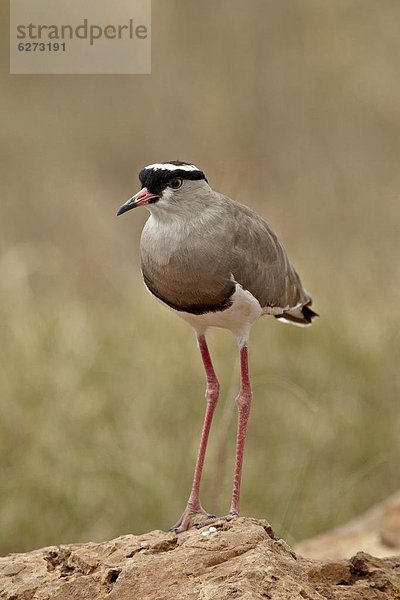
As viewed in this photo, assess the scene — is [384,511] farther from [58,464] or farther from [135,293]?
[135,293]

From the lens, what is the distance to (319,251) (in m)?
11.5

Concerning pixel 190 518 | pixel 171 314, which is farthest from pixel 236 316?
pixel 171 314

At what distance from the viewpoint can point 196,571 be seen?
399 centimetres

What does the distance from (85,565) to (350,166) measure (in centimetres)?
1011

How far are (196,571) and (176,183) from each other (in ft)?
5.16

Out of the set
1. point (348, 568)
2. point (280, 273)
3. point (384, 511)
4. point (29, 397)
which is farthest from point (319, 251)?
point (348, 568)

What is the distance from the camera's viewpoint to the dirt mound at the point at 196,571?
3857 millimetres

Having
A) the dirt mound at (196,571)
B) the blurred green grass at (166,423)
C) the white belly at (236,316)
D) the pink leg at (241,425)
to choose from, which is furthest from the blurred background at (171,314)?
the dirt mound at (196,571)

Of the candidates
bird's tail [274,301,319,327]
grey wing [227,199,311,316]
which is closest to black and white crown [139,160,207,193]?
grey wing [227,199,311,316]

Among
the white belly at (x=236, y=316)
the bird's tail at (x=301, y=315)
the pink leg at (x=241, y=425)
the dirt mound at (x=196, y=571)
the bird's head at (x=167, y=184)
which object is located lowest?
the dirt mound at (x=196, y=571)

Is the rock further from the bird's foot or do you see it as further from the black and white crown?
the black and white crown

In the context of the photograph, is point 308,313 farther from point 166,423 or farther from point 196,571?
point 166,423

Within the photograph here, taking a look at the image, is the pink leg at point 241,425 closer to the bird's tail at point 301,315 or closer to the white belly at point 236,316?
the white belly at point 236,316

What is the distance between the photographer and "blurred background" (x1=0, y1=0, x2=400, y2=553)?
7809 millimetres
